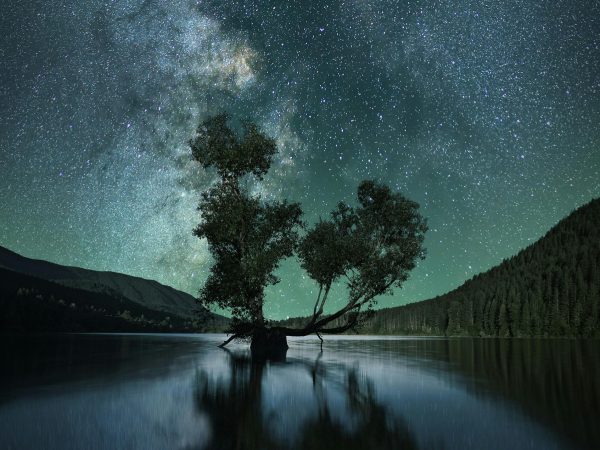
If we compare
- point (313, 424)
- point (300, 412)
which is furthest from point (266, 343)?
point (313, 424)

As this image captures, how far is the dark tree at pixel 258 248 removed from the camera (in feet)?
143

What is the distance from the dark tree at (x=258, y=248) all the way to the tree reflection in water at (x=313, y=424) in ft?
77.0

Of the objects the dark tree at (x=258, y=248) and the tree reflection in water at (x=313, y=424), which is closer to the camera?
the tree reflection in water at (x=313, y=424)

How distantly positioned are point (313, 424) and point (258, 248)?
32274 mm

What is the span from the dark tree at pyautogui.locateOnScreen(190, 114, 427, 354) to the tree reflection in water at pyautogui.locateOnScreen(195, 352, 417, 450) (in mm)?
23464

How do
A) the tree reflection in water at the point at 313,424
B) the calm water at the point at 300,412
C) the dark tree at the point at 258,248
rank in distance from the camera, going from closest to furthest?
1. the tree reflection in water at the point at 313,424
2. the calm water at the point at 300,412
3. the dark tree at the point at 258,248

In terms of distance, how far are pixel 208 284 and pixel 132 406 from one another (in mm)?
30401

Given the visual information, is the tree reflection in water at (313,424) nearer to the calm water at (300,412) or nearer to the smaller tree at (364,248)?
the calm water at (300,412)

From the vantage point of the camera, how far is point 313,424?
12.2m

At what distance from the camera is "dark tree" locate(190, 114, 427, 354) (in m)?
43.7

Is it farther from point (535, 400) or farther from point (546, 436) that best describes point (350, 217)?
point (546, 436)

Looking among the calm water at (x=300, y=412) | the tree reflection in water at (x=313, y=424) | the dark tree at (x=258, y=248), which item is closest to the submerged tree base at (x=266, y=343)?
the dark tree at (x=258, y=248)

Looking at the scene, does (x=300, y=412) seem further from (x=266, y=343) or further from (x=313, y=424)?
(x=266, y=343)

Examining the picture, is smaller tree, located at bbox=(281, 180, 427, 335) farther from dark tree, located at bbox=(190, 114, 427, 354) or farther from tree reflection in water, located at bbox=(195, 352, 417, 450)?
tree reflection in water, located at bbox=(195, 352, 417, 450)
